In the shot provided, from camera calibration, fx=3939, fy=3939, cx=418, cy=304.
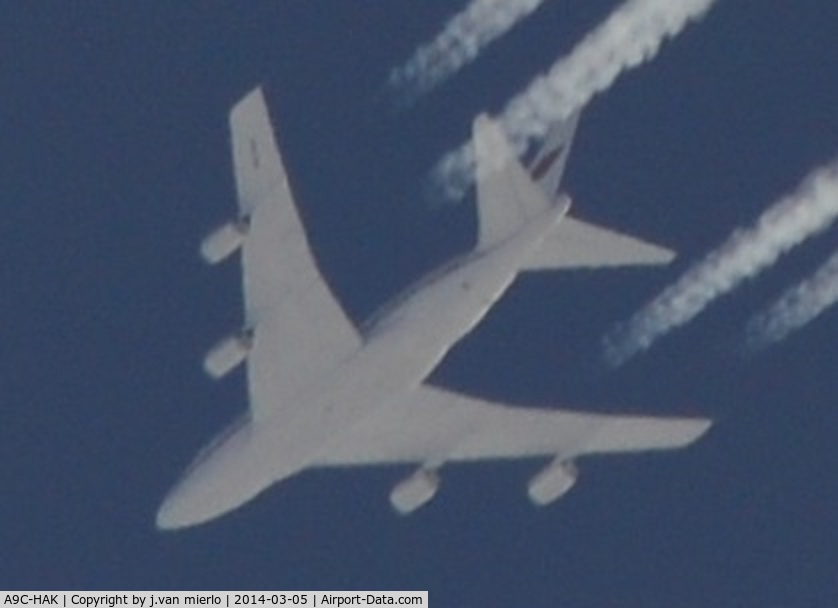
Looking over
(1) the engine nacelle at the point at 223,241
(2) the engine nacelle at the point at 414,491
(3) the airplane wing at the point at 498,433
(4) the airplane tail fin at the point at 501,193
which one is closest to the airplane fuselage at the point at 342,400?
(4) the airplane tail fin at the point at 501,193

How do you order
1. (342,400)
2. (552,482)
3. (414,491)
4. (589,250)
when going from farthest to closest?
(552,482) < (414,491) < (342,400) < (589,250)

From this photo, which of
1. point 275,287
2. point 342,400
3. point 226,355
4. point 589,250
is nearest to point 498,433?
point 342,400

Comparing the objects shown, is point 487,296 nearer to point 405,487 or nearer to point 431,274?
point 431,274

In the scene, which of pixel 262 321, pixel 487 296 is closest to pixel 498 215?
pixel 487 296

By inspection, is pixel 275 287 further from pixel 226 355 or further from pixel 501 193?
pixel 501 193

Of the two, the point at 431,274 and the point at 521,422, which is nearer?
the point at 431,274

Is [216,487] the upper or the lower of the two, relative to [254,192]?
lower

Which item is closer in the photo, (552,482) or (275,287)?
(275,287)
